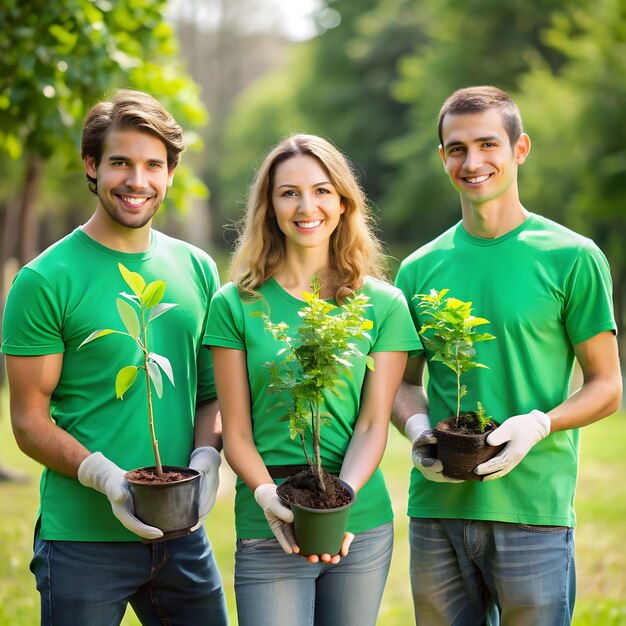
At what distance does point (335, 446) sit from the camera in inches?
119

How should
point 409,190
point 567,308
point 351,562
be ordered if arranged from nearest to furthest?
Answer: point 351,562
point 567,308
point 409,190

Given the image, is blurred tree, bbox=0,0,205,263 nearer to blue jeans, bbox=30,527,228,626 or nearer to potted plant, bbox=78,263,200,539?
potted plant, bbox=78,263,200,539

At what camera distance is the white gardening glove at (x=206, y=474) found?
2955mm

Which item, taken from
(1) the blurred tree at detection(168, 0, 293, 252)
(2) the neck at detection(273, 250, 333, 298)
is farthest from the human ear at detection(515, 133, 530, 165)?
(1) the blurred tree at detection(168, 0, 293, 252)

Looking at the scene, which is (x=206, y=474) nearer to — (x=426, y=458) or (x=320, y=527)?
(x=320, y=527)

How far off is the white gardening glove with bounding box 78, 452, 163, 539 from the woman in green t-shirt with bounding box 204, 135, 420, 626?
13.4 inches

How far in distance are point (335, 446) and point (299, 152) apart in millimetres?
1017

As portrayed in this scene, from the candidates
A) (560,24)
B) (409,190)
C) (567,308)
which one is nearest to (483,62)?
(409,190)

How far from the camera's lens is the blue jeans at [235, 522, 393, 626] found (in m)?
2.87

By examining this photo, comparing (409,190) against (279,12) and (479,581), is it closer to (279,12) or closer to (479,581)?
(279,12)

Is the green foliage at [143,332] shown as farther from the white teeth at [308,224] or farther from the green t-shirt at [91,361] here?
the white teeth at [308,224]

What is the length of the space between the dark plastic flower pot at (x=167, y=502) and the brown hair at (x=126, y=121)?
1.14m

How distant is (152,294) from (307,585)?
106 cm

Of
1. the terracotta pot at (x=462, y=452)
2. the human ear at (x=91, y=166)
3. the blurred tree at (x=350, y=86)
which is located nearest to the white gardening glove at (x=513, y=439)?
the terracotta pot at (x=462, y=452)
